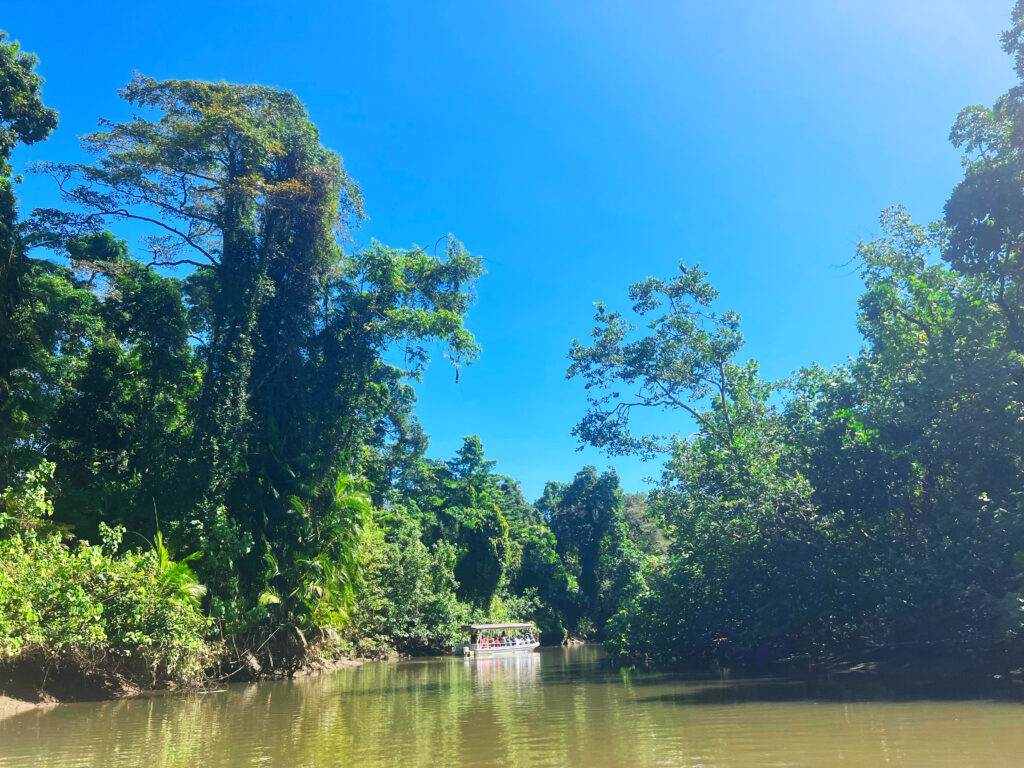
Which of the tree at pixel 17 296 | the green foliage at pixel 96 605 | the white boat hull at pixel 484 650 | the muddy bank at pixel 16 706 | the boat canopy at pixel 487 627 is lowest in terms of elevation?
the white boat hull at pixel 484 650

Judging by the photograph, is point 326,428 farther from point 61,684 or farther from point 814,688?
point 814,688

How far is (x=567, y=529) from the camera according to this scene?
172ft

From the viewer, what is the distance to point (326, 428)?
22.3 metres

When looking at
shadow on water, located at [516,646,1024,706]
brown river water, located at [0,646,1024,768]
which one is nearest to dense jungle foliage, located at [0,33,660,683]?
brown river water, located at [0,646,1024,768]

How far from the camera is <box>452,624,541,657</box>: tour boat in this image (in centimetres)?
3550

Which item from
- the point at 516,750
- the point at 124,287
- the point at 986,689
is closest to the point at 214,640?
the point at 124,287

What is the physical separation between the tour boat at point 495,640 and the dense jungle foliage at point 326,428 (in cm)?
873

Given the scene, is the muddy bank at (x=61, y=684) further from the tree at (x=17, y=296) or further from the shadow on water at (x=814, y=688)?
the shadow on water at (x=814, y=688)

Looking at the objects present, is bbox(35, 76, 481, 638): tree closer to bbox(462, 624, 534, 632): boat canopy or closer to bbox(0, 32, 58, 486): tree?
bbox(0, 32, 58, 486): tree

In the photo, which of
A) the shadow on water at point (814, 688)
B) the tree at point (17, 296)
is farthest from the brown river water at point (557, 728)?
the tree at point (17, 296)

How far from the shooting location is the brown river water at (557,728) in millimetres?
7672

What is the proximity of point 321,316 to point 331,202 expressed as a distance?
395cm

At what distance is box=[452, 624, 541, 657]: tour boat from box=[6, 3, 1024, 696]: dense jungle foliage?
873 centimetres

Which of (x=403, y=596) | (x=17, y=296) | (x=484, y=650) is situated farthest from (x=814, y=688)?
(x=484, y=650)
